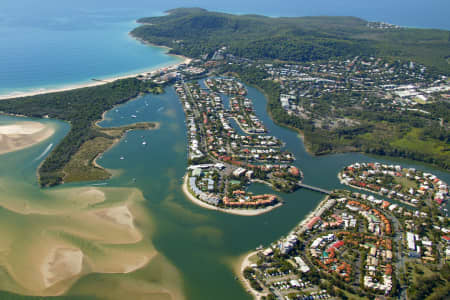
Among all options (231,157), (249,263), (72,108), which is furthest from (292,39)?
(249,263)

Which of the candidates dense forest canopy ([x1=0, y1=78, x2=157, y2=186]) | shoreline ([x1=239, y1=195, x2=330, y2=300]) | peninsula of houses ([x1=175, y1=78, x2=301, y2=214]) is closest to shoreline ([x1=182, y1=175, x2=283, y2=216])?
peninsula of houses ([x1=175, y1=78, x2=301, y2=214])

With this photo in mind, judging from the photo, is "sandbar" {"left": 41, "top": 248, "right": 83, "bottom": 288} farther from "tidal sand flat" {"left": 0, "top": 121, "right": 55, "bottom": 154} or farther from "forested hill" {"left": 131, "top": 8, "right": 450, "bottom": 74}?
"forested hill" {"left": 131, "top": 8, "right": 450, "bottom": 74}

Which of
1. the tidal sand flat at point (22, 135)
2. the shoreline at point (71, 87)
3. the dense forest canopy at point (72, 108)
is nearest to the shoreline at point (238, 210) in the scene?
the dense forest canopy at point (72, 108)

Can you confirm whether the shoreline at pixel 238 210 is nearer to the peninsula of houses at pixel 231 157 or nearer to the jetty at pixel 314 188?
the peninsula of houses at pixel 231 157

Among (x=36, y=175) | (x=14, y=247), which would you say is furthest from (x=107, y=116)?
(x=14, y=247)

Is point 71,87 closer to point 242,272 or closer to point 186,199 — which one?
point 186,199

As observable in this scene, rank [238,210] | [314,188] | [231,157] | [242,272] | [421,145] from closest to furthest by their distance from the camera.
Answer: [242,272]
[238,210]
[314,188]
[231,157]
[421,145]

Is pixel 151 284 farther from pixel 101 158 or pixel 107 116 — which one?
pixel 107 116
